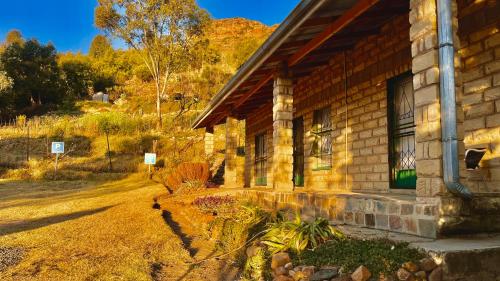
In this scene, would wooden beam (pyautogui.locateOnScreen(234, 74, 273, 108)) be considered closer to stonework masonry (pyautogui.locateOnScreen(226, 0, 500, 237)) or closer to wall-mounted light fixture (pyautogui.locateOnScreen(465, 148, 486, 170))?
stonework masonry (pyautogui.locateOnScreen(226, 0, 500, 237))

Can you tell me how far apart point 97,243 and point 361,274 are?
15.5ft

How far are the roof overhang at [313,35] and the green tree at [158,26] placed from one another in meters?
22.8

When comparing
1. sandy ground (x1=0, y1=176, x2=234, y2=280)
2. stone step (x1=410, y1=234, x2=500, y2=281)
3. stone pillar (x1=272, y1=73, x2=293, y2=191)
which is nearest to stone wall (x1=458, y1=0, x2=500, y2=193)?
stone step (x1=410, y1=234, x2=500, y2=281)

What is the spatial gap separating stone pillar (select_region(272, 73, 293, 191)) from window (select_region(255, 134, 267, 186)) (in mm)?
5633

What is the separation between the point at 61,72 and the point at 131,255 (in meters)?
40.1

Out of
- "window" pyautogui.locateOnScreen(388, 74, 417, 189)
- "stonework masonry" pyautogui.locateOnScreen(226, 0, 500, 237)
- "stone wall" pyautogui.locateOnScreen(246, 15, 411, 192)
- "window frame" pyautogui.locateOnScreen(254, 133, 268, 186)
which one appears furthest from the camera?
"window frame" pyautogui.locateOnScreen(254, 133, 268, 186)

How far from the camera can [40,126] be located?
2858 centimetres

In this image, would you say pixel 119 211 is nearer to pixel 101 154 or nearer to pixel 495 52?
pixel 495 52

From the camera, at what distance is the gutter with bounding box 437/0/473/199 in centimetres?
364

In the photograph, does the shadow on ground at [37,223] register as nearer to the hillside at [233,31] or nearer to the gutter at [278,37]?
the gutter at [278,37]

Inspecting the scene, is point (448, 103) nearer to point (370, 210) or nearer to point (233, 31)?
point (370, 210)

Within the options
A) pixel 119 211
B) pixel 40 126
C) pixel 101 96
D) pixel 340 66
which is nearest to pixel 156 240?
pixel 119 211

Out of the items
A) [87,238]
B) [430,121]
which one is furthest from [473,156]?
[87,238]

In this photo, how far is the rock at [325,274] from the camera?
12.3 ft
